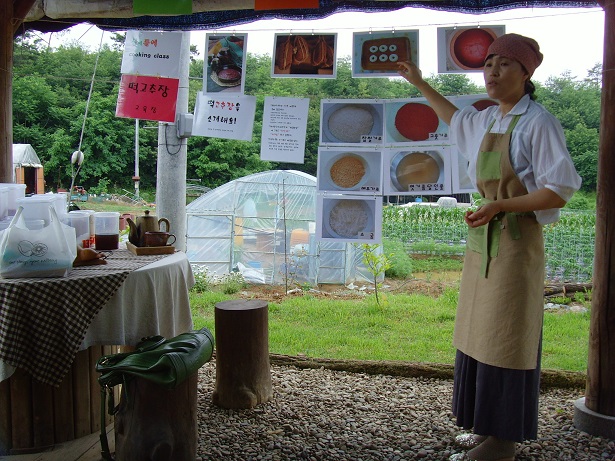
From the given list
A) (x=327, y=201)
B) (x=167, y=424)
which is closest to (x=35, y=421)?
(x=167, y=424)

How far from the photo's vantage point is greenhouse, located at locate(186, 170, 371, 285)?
401 inches

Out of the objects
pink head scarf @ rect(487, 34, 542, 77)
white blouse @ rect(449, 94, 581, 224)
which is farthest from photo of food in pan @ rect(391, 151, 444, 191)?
pink head scarf @ rect(487, 34, 542, 77)

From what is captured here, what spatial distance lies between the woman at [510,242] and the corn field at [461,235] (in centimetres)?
889

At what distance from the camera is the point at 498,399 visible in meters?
2.40

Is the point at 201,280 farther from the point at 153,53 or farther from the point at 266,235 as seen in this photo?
the point at 153,53

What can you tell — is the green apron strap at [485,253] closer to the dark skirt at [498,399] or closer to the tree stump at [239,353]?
the dark skirt at [498,399]

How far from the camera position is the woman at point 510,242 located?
7.45ft

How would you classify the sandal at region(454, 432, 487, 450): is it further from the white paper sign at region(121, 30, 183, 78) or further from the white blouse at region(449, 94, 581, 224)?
the white paper sign at region(121, 30, 183, 78)

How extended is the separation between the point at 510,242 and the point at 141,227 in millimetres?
2077

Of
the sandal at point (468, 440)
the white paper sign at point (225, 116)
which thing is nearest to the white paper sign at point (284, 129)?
the white paper sign at point (225, 116)

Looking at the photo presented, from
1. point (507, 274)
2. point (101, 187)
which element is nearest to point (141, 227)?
point (507, 274)

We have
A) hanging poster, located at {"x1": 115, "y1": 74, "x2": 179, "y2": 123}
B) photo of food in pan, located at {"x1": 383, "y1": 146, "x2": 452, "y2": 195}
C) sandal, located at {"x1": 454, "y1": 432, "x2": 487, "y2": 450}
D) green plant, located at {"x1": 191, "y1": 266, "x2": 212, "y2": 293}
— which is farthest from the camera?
green plant, located at {"x1": 191, "y1": 266, "x2": 212, "y2": 293}

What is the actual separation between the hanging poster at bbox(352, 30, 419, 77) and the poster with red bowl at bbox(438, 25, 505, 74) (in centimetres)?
16

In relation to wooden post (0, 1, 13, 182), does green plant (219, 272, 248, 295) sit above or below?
below
